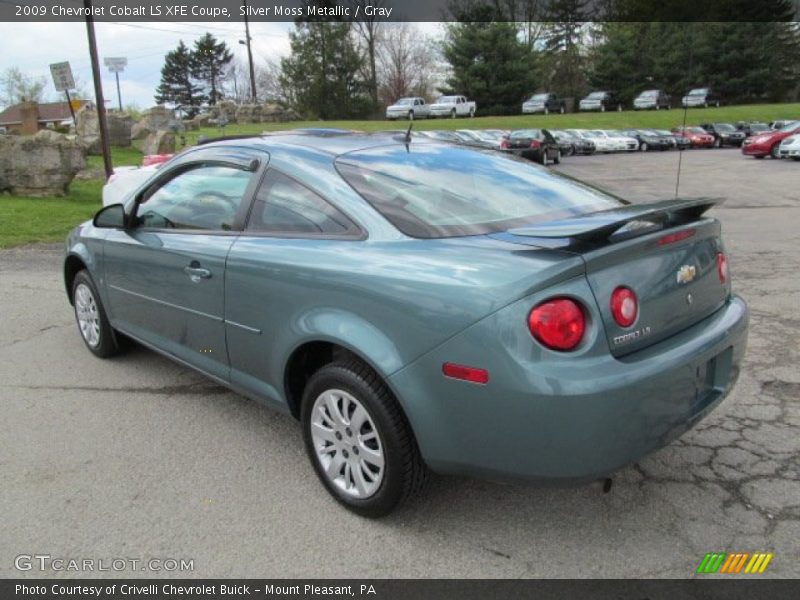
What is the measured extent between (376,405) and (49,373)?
313 centimetres

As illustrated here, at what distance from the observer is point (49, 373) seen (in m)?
4.61

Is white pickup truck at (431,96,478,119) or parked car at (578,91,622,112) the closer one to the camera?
white pickup truck at (431,96,478,119)

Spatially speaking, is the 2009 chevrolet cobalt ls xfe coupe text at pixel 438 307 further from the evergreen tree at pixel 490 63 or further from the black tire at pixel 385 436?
the evergreen tree at pixel 490 63

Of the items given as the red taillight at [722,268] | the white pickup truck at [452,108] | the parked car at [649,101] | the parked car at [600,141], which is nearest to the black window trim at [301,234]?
the red taillight at [722,268]

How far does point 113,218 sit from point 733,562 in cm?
385

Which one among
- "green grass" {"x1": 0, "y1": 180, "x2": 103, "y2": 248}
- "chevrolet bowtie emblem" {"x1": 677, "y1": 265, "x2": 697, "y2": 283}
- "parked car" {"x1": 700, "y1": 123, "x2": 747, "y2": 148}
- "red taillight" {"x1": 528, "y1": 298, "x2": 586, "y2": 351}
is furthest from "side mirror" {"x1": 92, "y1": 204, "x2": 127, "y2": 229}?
"parked car" {"x1": 700, "y1": 123, "x2": 747, "y2": 148}

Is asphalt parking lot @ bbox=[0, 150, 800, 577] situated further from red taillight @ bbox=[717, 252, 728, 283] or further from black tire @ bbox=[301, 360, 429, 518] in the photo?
red taillight @ bbox=[717, 252, 728, 283]

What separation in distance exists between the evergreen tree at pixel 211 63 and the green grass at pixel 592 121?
48.1 meters

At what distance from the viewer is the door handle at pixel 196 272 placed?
10.9 feet

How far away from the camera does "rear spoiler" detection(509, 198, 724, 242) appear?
2326mm

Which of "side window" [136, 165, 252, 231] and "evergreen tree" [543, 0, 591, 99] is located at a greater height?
"evergreen tree" [543, 0, 591, 99]

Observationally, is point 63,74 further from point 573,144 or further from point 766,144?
point 766,144

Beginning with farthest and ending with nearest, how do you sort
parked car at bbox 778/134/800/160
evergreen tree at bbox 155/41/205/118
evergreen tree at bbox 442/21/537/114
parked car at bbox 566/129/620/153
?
evergreen tree at bbox 155/41/205/118 → evergreen tree at bbox 442/21/537/114 → parked car at bbox 566/129/620/153 → parked car at bbox 778/134/800/160

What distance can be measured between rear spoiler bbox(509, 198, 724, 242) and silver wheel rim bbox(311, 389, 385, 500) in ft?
3.25
